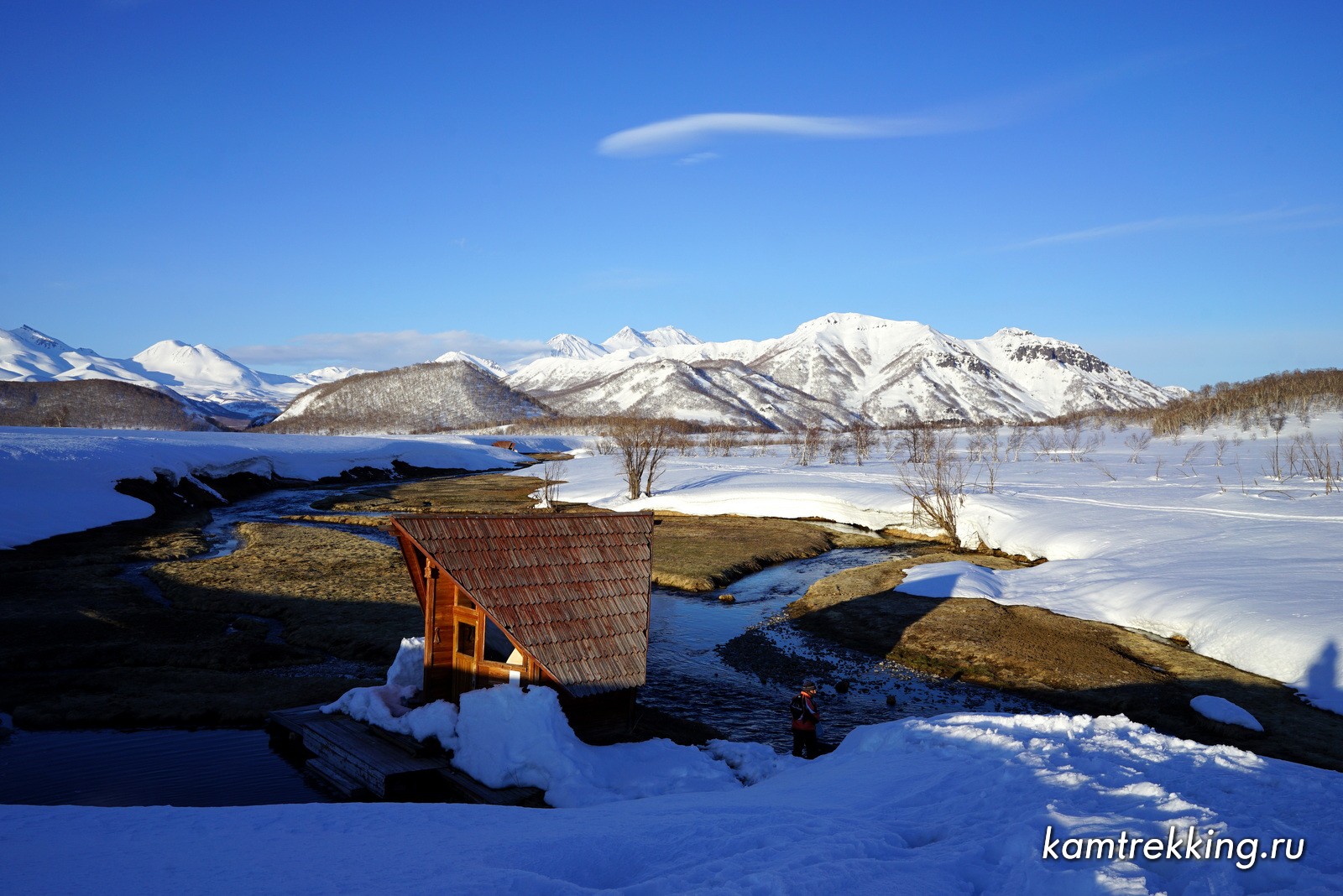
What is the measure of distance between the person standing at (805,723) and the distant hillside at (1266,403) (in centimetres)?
8966

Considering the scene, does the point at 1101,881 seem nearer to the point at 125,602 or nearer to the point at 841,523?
the point at 125,602

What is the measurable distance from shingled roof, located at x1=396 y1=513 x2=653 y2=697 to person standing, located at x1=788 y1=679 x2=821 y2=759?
116 inches

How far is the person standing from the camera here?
13.8m

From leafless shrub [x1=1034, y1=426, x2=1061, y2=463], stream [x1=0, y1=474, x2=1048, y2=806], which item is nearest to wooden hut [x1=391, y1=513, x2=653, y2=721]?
stream [x1=0, y1=474, x2=1048, y2=806]

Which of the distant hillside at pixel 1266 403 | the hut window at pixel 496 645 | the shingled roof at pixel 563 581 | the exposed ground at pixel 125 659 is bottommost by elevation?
the exposed ground at pixel 125 659

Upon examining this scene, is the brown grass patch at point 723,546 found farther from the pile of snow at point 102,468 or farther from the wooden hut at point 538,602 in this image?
the pile of snow at point 102,468

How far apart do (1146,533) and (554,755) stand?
30229mm

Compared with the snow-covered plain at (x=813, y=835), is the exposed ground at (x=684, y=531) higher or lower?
lower

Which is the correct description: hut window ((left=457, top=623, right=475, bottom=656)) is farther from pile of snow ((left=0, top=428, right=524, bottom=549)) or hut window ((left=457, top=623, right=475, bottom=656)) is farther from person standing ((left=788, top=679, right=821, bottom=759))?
pile of snow ((left=0, top=428, right=524, bottom=549))

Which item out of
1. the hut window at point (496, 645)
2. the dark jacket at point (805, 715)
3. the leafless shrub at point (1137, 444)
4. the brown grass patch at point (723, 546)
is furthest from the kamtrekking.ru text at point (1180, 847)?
the leafless shrub at point (1137, 444)

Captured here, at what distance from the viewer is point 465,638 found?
14.1 metres

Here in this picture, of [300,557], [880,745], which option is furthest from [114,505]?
[880,745]

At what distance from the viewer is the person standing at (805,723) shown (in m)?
13.8

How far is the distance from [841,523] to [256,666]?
3536 cm
